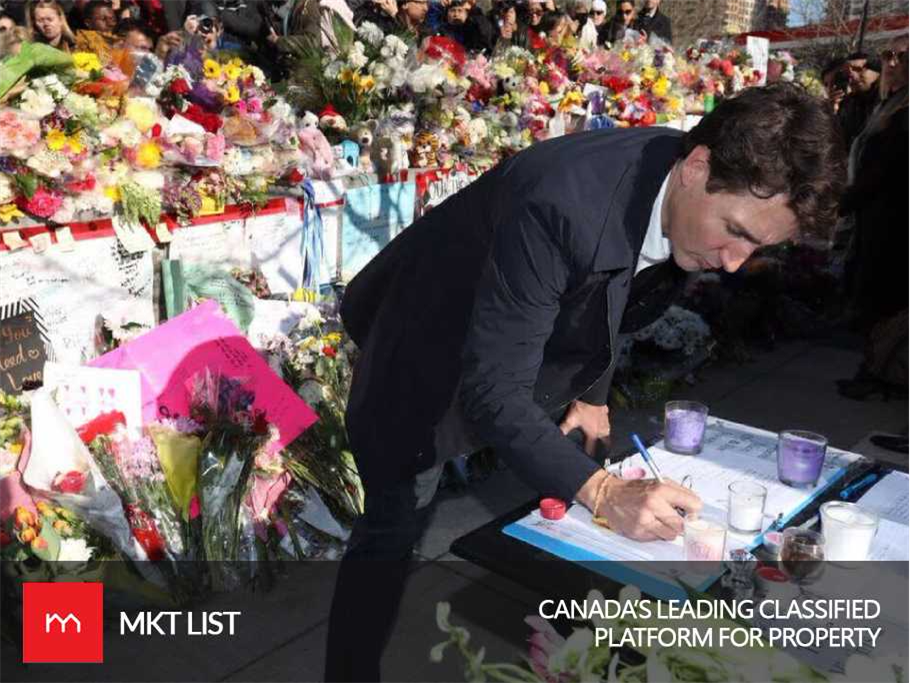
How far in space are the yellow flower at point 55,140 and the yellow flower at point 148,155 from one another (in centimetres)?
29

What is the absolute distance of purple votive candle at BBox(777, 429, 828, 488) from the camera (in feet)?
6.49

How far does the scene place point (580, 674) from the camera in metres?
0.97

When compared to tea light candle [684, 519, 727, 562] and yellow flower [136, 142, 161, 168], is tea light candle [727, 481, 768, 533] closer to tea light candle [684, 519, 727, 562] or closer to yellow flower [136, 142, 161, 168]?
tea light candle [684, 519, 727, 562]

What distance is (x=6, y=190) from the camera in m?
2.63

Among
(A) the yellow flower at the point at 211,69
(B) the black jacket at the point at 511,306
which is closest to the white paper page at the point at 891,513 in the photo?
(B) the black jacket at the point at 511,306

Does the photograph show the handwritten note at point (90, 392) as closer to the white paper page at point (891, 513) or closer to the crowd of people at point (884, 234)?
the white paper page at point (891, 513)

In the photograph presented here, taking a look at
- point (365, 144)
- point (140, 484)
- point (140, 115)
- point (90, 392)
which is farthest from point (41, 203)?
point (365, 144)

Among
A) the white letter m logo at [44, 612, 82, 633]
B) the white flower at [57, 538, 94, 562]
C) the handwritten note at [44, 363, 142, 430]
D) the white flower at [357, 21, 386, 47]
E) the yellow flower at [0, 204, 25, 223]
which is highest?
the white flower at [357, 21, 386, 47]

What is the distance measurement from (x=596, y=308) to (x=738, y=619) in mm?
644

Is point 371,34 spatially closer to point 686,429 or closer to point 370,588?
point 686,429

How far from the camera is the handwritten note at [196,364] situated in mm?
2754

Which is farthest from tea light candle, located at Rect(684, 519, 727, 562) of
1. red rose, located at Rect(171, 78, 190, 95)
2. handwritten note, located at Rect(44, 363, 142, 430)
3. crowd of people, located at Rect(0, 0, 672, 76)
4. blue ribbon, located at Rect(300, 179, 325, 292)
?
crowd of people, located at Rect(0, 0, 672, 76)

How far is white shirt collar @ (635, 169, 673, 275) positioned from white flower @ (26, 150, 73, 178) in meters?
1.97

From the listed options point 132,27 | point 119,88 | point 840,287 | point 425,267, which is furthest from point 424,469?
point 840,287
